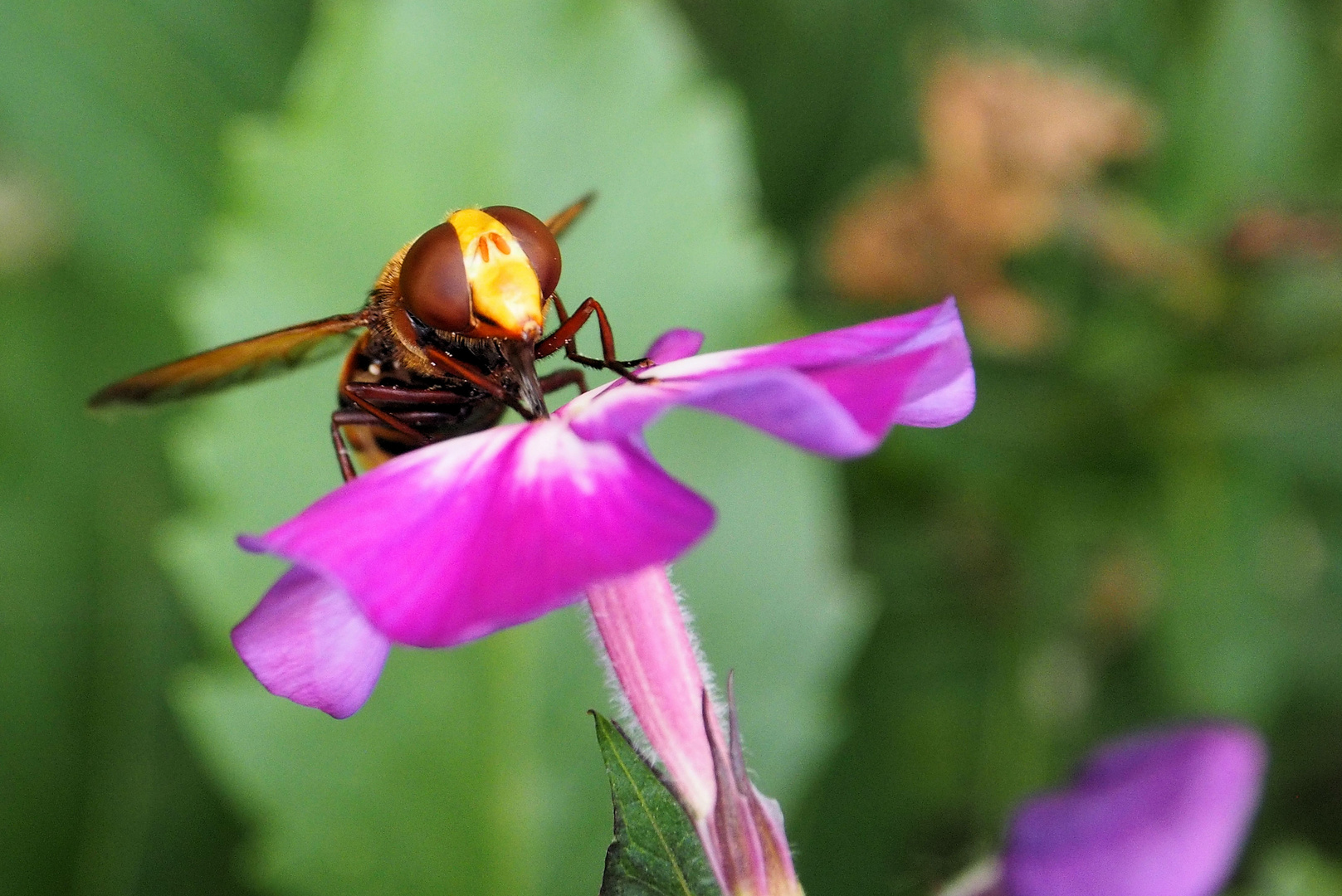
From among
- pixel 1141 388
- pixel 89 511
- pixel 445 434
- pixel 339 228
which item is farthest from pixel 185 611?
pixel 1141 388

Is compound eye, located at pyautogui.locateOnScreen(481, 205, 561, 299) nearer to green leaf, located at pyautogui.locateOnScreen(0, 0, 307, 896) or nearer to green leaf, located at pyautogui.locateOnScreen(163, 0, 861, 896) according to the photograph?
green leaf, located at pyautogui.locateOnScreen(163, 0, 861, 896)

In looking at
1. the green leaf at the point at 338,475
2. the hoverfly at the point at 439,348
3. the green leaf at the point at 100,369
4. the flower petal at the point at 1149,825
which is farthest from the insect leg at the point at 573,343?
the green leaf at the point at 100,369

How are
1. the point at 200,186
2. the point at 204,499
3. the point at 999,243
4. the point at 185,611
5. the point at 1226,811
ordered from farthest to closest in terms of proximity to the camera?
the point at 200,186
the point at 185,611
the point at 999,243
the point at 204,499
the point at 1226,811

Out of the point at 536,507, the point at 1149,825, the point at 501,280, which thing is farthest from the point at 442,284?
the point at 1149,825

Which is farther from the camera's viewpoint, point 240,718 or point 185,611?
point 185,611

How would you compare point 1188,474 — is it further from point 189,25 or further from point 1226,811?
point 189,25

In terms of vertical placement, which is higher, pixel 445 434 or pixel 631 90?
pixel 631 90

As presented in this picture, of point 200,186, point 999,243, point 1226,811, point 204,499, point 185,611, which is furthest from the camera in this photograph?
point 200,186
